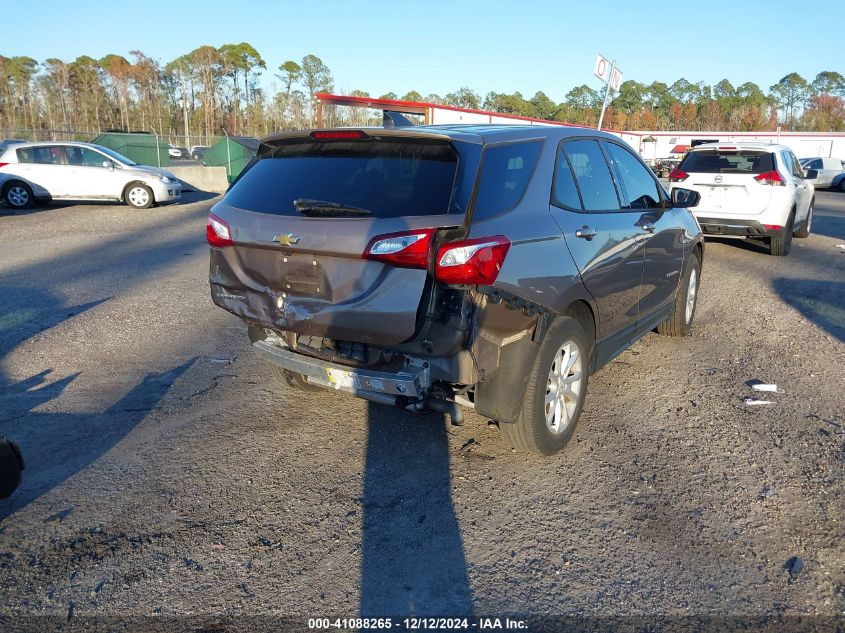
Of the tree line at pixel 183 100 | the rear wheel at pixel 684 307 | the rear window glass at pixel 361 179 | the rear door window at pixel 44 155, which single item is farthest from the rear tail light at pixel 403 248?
the tree line at pixel 183 100

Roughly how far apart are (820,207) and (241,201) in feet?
78.0

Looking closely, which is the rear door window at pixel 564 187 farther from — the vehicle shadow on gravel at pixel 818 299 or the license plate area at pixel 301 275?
the vehicle shadow on gravel at pixel 818 299

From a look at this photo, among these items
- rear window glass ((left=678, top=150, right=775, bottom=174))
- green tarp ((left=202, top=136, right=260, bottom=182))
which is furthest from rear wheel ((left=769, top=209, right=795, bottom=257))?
green tarp ((left=202, top=136, right=260, bottom=182))

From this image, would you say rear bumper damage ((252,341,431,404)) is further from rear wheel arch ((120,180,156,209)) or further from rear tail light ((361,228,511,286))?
rear wheel arch ((120,180,156,209))

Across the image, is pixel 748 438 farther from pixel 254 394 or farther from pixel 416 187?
pixel 254 394

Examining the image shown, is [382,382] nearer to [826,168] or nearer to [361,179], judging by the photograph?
[361,179]

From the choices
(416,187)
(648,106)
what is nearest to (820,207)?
(416,187)

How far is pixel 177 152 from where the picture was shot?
35.5 metres

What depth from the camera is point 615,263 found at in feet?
14.7

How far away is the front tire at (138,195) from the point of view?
17.8 m

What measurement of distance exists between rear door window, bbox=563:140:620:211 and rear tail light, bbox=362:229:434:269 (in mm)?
1509

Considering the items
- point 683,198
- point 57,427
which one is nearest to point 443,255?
point 57,427

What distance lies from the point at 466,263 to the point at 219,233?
1.60 m

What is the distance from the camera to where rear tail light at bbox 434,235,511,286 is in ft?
10.7
